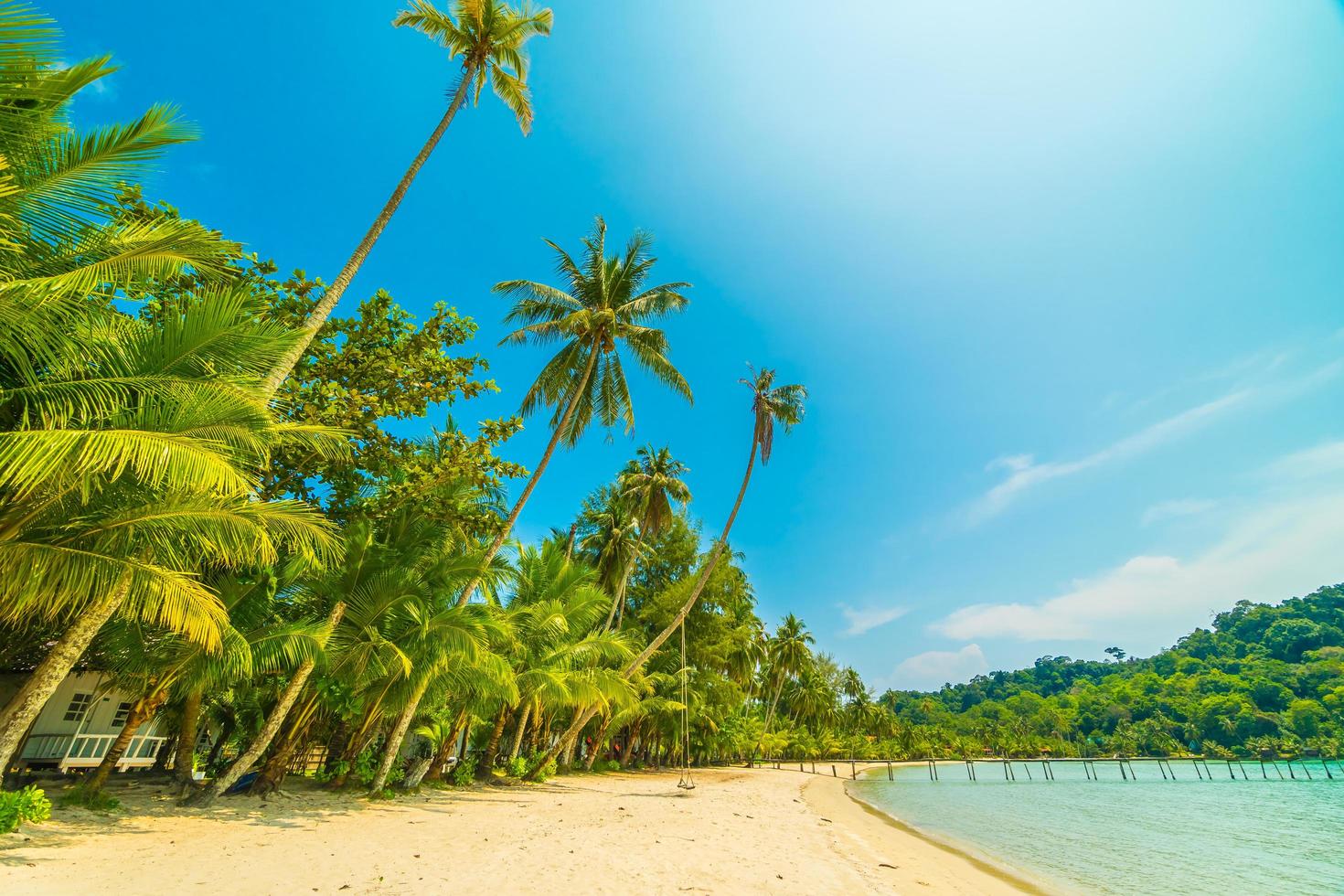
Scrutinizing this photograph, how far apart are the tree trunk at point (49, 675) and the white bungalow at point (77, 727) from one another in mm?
7510

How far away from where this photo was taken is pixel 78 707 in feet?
44.5

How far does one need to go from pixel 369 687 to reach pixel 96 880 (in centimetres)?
648

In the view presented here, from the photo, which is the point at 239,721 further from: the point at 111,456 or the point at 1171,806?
the point at 1171,806

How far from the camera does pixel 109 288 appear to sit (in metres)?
7.04

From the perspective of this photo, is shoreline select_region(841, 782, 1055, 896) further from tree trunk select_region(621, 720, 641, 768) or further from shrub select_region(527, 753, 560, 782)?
tree trunk select_region(621, 720, 641, 768)

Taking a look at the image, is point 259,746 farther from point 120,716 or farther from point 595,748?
point 595,748

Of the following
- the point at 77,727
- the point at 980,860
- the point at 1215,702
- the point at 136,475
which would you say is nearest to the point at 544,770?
the point at 77,727

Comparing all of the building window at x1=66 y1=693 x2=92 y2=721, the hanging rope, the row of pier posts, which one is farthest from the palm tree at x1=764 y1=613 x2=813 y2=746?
the building window at x1=66 y1=693 x2=92 y2=721

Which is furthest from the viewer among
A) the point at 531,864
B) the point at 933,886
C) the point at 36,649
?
the point at 36,649

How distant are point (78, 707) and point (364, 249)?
1409cm

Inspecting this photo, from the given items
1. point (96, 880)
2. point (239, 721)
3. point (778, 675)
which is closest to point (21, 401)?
point (96, 880)

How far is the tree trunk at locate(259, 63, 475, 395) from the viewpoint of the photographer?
7602 mm

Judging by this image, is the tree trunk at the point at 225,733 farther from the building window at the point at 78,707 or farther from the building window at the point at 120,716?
the building window at the point at 78,707

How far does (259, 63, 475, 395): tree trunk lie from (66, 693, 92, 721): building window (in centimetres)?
1197
